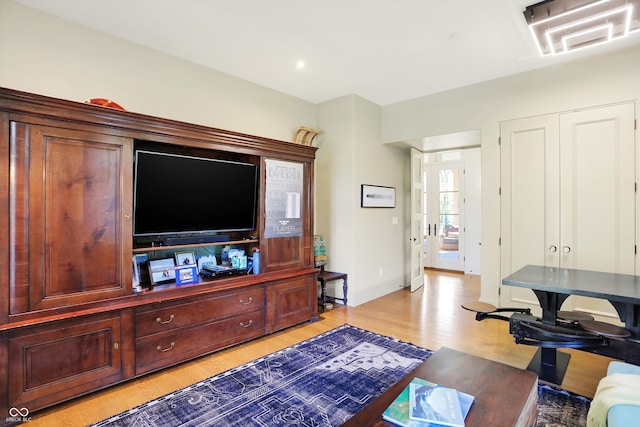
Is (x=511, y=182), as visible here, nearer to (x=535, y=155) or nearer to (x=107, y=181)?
(x=535, y=155)

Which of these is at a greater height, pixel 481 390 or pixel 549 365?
pixel 481 390

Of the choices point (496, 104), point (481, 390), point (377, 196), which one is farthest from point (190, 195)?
point (496, 104)

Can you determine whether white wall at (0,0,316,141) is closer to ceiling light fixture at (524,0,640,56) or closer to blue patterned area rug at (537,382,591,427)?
ceiling light fixture at (524,0,640,56)

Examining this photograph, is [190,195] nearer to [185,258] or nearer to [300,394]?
[185,258]

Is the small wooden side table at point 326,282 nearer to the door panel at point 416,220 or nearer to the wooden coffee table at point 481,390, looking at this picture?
the door panel at point 416,220

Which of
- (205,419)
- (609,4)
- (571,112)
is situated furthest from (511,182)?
(205,419)

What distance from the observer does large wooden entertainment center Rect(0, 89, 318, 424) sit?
207 centimetres

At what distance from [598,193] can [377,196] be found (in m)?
2.55

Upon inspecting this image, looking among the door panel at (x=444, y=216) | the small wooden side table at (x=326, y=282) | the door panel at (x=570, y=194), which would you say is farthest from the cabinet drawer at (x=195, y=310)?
the door panel at (x=444, y=216)

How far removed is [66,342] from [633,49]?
5567 mm

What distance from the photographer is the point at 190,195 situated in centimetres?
302

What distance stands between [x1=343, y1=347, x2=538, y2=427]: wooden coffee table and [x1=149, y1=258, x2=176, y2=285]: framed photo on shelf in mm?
2172

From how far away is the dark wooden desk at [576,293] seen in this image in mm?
2295

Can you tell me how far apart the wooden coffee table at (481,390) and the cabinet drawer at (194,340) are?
6.11ft
